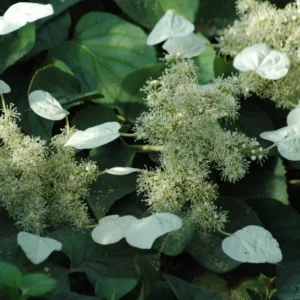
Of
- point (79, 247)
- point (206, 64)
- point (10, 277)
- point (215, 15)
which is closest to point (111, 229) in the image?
point (79, 247)

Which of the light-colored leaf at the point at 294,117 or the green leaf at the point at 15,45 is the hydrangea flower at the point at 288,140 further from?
the green leaf at the point at 15,45

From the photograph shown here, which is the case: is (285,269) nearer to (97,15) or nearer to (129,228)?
(129,228)

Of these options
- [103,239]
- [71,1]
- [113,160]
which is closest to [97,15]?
[71,1]

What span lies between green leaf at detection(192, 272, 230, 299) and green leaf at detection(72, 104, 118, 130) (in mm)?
190

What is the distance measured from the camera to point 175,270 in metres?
0.60

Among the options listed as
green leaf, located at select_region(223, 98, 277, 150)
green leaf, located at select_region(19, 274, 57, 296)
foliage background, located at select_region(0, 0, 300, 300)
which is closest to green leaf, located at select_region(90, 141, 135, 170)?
foliage background, located at select_region(0, 0, 300, 300)

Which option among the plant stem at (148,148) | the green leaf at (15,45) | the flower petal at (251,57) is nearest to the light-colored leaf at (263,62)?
the flower petal at (251,57)

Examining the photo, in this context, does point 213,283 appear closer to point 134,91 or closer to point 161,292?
point 161,292

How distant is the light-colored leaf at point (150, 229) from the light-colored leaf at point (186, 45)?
181 mm

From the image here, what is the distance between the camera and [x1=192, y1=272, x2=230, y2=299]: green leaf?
0.57 metres

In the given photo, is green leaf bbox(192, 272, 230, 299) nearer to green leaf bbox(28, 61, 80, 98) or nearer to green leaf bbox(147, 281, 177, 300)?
green leaf bbox(147, 281, 177, 300)

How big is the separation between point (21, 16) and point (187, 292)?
0.30 m

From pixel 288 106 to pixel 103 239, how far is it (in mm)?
255

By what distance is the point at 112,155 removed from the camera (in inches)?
25.4
